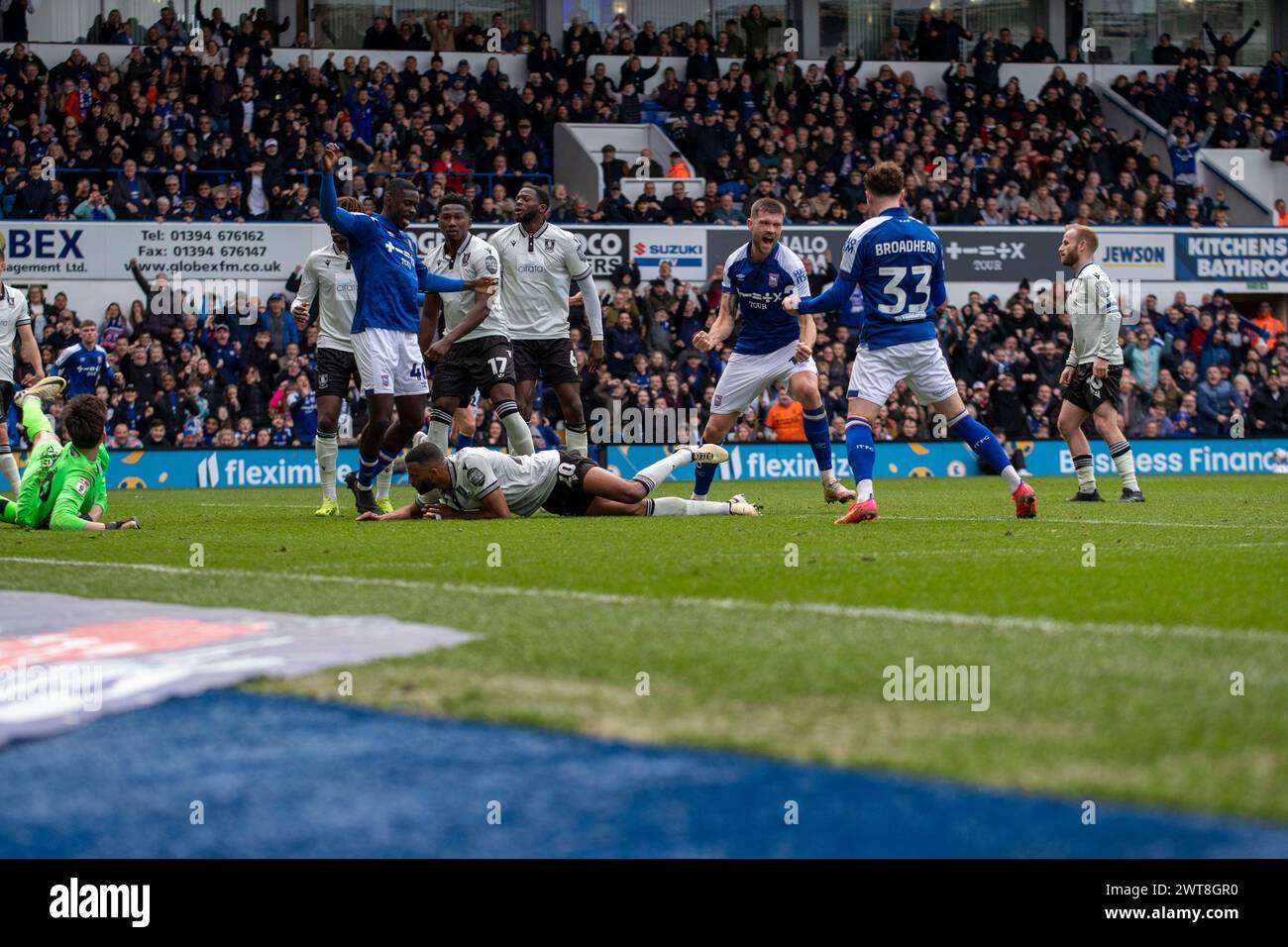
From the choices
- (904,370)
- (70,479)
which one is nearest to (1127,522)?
(904,370)

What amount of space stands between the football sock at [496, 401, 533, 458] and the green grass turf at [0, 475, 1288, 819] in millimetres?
1892

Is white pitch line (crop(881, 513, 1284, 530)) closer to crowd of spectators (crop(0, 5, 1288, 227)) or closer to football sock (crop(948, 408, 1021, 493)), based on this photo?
football sock (crop(948, 408, 1021, 493))

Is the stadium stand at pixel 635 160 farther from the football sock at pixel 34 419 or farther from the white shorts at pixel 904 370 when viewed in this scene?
the white shorts at pixel 904 370

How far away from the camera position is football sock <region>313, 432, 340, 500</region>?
40.9 feet

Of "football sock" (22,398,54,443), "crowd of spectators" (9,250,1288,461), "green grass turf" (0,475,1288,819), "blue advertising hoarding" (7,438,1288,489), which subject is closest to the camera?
"green grass turf" (0,475,1288,819)

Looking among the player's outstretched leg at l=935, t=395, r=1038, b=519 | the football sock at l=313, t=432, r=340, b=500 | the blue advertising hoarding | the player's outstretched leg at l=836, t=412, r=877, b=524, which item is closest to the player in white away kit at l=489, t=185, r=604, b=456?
the football sock at l=313, t=432, r=340, b=500

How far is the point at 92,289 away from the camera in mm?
26156

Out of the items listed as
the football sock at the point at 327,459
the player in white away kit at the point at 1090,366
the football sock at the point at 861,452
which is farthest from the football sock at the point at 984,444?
the football sock at the point at 327,459

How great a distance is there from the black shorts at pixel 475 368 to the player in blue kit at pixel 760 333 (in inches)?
66.4

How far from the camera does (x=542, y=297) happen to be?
44.4 feet

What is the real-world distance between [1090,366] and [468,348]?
5.87m

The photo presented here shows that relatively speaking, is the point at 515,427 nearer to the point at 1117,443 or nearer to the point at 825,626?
the point at 1117,443
